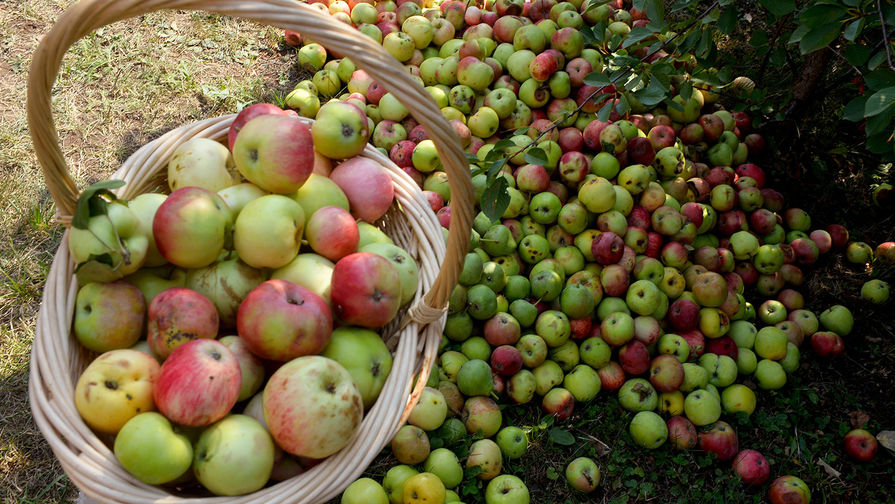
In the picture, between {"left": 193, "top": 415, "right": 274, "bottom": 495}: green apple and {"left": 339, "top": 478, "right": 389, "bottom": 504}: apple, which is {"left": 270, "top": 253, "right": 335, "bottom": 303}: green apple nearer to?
{"left": 193, "top": 415, "right": 274, "bottom": 495}: green apple

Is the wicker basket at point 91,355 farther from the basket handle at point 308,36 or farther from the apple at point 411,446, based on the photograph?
the apple at point 411,446

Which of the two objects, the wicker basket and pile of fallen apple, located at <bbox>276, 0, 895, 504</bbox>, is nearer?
the wicker basket

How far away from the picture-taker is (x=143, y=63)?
13.7 feet

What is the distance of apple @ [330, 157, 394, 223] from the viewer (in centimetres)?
227

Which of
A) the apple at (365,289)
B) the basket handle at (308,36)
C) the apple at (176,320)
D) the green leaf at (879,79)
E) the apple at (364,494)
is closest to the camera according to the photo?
the basket handle at (308,36)

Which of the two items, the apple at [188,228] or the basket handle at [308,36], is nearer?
the basket handle at [308,36]

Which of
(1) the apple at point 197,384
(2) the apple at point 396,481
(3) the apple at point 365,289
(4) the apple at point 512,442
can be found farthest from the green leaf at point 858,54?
(1) the apple at point 197,384

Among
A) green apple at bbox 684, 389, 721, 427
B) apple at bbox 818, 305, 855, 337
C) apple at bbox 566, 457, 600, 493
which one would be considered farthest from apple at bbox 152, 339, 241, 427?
apple at bbox 818, 305, 855, 337

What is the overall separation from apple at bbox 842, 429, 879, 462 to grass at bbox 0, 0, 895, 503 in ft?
0.16

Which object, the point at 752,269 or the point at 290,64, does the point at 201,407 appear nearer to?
the point at 752,269

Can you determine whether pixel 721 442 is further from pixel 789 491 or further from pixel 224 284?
pixel 224 284

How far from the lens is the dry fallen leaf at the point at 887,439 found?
281cm

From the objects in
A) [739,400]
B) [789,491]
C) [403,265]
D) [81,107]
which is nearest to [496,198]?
[403,265]

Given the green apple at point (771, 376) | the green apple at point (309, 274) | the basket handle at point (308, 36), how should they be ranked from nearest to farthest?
Result: the basket handle at point (308, 36), the green apple at point (309, 274), the green apple at point (771, 376)
